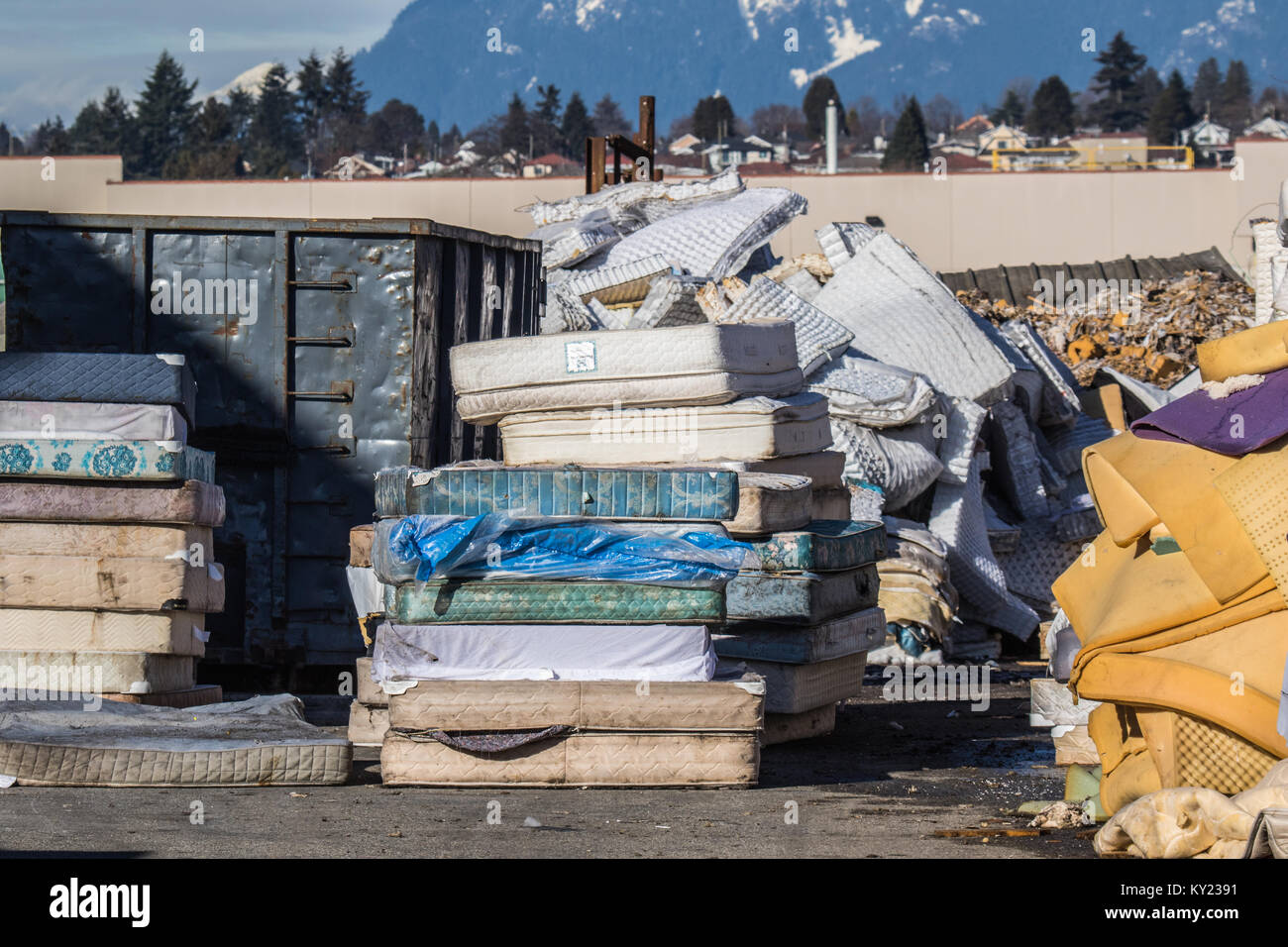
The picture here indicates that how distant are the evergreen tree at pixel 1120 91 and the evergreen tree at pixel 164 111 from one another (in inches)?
2243

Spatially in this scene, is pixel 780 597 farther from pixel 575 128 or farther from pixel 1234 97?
pixel 1234 97

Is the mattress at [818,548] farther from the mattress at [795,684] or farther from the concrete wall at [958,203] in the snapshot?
the concrete wall at [958,203]

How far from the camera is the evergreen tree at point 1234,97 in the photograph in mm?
114562

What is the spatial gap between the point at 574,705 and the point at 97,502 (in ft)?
7.03

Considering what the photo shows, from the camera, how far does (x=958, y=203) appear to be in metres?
30.8

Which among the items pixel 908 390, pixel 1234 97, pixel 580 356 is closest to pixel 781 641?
pixel 580 356

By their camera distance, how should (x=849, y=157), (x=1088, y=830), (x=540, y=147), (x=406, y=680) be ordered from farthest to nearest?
(x=540, y=147) → (x=849, y=157) → (x=406, y=680) → (x=1088, y=830)

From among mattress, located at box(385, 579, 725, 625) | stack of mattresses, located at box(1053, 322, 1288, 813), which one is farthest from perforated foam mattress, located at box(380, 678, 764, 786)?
stack of mattresses, located at box(1053, 322, 1288, 813)

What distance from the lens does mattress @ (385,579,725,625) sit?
5.06 metres
